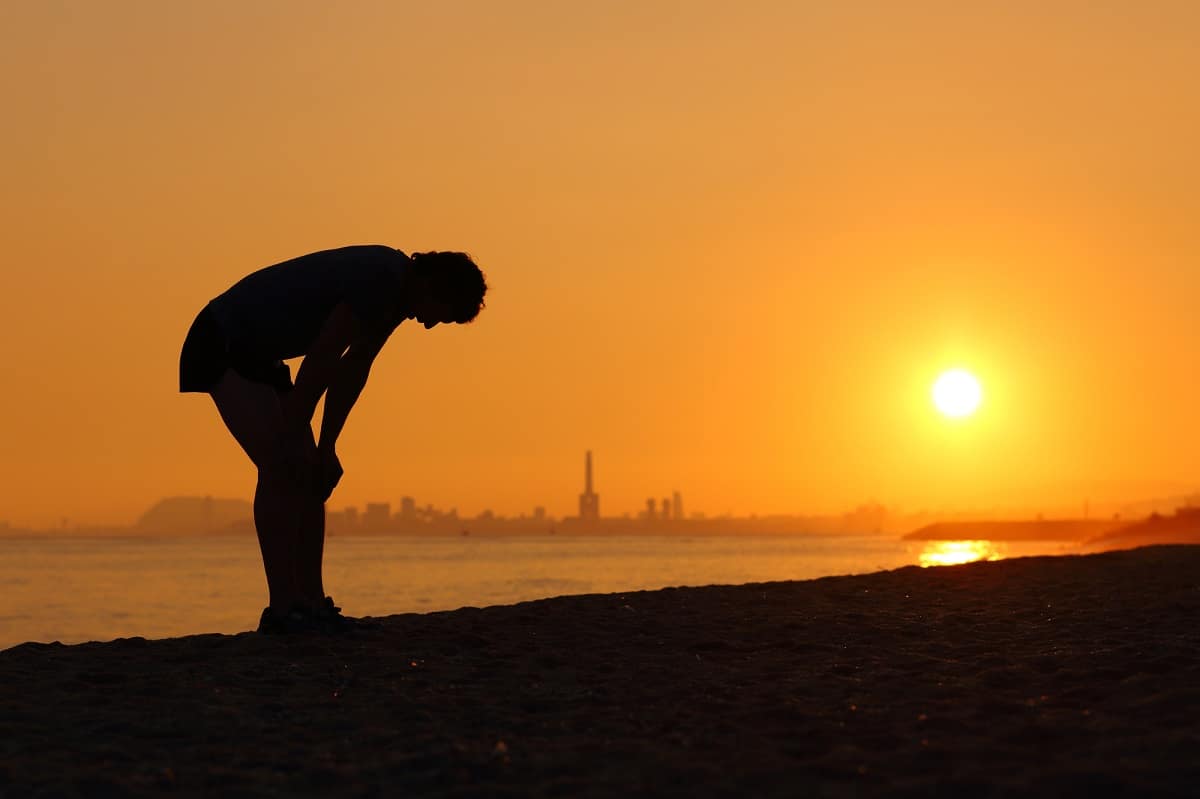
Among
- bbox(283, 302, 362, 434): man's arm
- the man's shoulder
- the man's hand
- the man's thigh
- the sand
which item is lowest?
the sand

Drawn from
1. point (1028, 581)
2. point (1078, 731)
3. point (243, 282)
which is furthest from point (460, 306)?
point (1028, 581)

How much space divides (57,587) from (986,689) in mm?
43907

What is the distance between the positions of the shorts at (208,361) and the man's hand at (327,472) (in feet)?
1.62

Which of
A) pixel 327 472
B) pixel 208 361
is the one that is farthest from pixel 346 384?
pixel 208 361

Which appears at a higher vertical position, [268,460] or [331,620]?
[268,460]

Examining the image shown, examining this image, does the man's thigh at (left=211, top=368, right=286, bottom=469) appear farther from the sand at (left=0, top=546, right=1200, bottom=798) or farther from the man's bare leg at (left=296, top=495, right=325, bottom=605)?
the sand at (left=0, top=546, right=1200, bottom=798)

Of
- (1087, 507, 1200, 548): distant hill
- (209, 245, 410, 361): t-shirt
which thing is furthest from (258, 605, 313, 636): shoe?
(1087, 507, 1200, 548): distant hill

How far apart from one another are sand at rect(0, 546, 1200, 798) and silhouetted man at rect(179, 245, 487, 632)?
32.5 inches

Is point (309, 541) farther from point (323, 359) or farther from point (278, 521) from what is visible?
point (323, 359)

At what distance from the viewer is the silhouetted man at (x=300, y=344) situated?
21.1 feet

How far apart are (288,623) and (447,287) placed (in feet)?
6.62

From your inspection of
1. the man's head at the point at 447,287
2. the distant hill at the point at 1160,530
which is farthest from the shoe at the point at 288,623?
the distant hill at the point at 1160,530

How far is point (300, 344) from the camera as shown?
21.4ft

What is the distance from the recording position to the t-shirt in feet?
21.1
